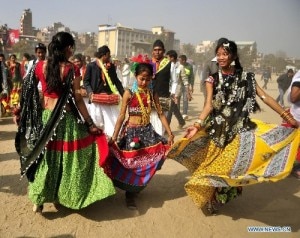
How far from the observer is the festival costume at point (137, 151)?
396 centimetres

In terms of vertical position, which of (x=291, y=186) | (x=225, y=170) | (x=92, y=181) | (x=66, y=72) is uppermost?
(x=66, y=72)

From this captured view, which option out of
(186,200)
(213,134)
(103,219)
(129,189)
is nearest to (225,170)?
(213,134)

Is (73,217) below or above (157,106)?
below

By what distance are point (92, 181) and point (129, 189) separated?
1.68 ft

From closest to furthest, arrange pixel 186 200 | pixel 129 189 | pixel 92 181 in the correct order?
1. pixel 92 181
2. pixel 129 189
3. pixel 186 200

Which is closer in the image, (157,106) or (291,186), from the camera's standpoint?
(157,106)

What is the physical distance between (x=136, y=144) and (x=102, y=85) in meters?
2.27

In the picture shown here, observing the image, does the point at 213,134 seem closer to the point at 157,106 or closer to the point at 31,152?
the point at 157,106

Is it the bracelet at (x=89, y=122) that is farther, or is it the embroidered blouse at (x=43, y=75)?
the bracelet at (x=89, y=122)

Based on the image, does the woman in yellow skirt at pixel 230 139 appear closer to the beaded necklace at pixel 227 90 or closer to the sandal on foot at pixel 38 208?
the beaded necklace at pixel 227 90

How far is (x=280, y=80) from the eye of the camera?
562 inches

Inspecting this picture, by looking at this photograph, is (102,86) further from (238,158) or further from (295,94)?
→ (295,94)

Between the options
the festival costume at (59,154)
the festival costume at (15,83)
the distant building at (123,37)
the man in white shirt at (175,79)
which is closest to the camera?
the festival costume at (59,154)

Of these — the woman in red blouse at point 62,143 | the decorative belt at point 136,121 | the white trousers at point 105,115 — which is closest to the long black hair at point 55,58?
the woman in red blouse at point 62,143
